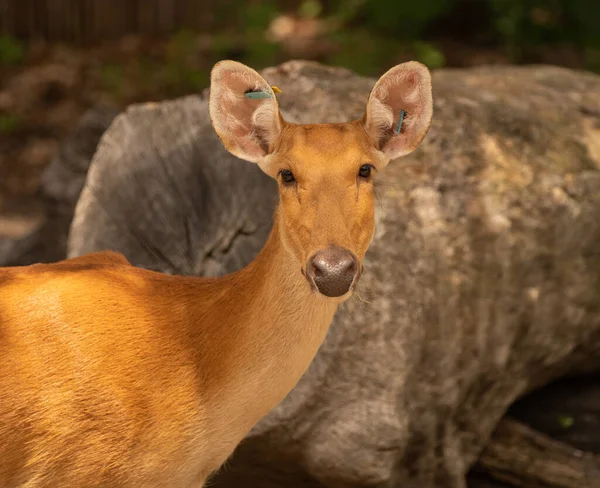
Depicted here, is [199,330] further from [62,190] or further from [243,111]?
[62,190]

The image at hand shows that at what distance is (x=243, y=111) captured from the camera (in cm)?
328

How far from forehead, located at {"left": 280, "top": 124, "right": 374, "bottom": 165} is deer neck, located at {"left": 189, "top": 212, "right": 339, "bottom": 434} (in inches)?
10.6

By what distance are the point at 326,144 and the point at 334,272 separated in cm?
→ 49

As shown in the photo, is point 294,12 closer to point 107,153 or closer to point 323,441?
point 107,153

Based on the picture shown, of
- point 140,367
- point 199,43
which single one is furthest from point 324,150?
point 199,43

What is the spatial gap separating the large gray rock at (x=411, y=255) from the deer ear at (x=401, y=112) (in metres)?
0.89

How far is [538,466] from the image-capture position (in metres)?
4.53

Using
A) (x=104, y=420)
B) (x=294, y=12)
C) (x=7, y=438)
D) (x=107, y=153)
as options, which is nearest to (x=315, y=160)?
(x=104, y=420)

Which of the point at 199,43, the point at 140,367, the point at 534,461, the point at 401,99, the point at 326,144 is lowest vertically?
the point at 534,461

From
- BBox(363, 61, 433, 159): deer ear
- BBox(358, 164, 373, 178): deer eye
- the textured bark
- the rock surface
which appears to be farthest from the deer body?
the rock surface

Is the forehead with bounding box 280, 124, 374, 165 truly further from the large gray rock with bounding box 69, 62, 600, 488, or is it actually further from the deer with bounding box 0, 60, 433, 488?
the large gray rock with bounding box 69, 62, 600, 488

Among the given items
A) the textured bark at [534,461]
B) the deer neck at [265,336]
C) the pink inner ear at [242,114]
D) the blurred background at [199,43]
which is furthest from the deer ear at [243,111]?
the blurred background at [199,43]

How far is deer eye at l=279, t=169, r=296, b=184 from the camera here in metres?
3.14

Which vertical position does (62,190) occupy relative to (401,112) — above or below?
below
